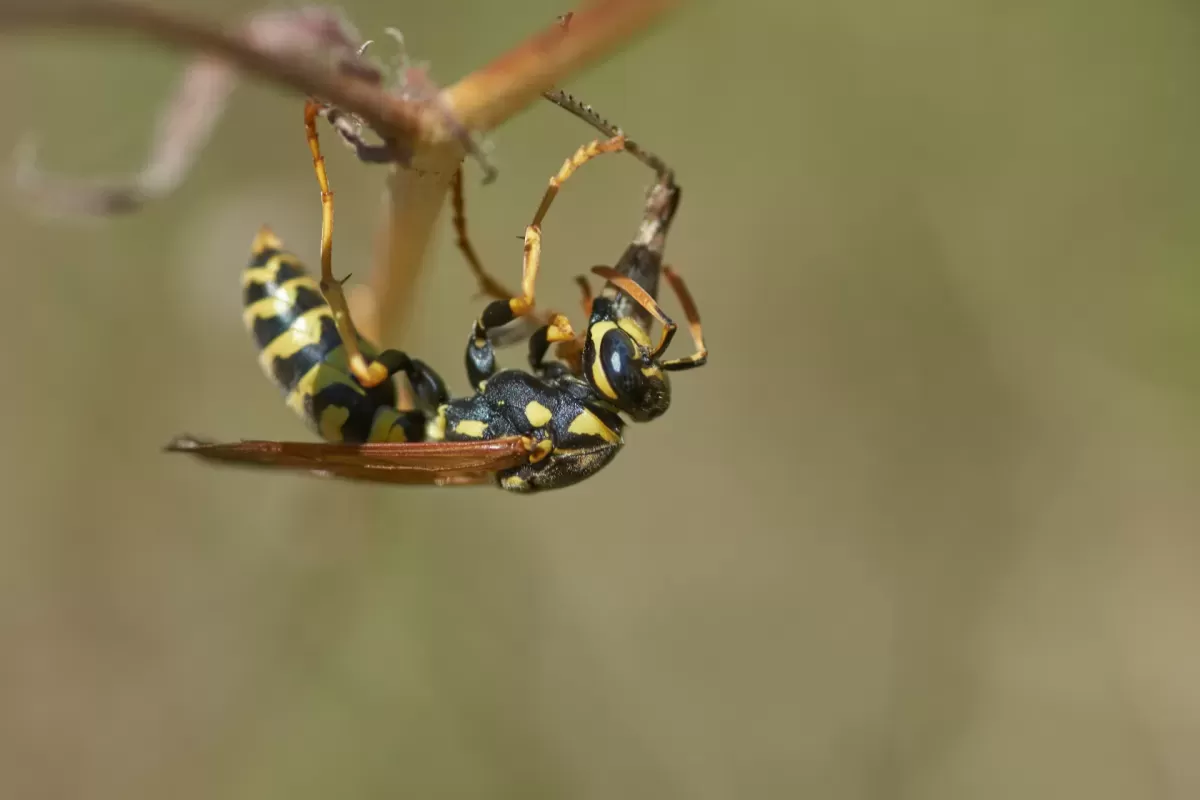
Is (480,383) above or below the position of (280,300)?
below

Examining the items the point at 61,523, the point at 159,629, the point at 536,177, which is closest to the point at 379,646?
the point at 159,629

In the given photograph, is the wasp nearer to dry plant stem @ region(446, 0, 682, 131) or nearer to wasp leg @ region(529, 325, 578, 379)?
wasp leg @ region(529, 325, 578, 379)

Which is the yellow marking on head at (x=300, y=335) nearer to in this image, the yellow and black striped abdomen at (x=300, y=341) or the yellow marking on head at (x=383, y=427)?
the yellow and black striped abdomen at (x=300, y=341)

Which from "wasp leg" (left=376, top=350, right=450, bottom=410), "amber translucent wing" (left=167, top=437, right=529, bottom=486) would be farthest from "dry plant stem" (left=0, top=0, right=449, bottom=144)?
"wasp leg" (left=376, top=350, right=450, bottom=410)

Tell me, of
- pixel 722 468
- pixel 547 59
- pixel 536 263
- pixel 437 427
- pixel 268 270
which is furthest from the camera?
pixel 722 468

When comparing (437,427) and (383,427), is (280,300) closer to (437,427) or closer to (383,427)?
(383,427)

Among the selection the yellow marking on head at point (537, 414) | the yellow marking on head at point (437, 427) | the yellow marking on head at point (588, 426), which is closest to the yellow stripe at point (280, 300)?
the yellow marking on head at point (437, 427)

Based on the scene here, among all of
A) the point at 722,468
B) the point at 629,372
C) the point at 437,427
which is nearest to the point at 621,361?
the point at 629,372
